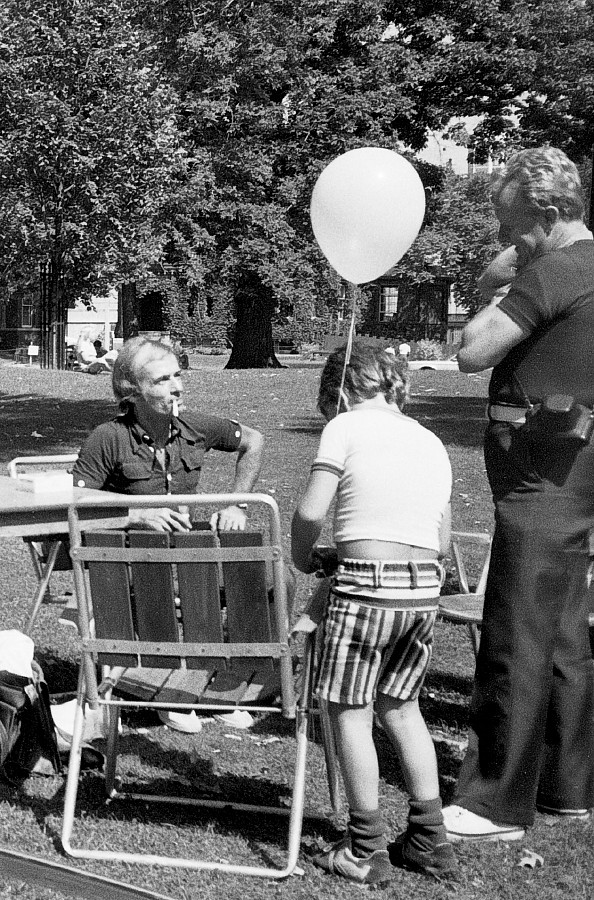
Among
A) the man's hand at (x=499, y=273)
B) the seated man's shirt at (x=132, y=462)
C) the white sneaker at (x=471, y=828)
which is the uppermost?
the man's hand at (x=499, y=273)

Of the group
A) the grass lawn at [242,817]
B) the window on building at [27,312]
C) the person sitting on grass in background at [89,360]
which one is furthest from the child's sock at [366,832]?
the window on building at [27,312]

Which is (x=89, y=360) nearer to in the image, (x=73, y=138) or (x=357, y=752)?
(x=73, y=138)

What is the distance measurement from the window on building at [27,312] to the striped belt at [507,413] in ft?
162

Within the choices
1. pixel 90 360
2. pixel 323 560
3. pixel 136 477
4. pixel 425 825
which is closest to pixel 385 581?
pixel 323 560

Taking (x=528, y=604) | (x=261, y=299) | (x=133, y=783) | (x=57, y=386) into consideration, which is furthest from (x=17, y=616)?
(x=261, y=299)

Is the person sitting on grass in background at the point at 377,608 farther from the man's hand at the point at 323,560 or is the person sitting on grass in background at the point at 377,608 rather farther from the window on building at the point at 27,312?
the window on building at the point at 27,312

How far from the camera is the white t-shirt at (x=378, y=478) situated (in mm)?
3387

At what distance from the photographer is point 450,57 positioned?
1192 inches

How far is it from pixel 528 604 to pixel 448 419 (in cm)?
1445

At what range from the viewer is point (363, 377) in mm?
3498

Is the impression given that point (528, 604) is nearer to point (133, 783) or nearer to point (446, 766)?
point (446, 766)

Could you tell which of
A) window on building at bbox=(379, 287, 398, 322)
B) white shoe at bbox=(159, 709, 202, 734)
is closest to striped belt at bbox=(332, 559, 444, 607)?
white shoe at bbox=(159, 709, 202, 734)

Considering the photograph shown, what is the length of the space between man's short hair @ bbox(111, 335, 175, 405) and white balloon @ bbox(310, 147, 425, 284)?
40.6 inches

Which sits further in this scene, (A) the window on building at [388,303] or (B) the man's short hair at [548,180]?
(A) the window on building at [388,303]
